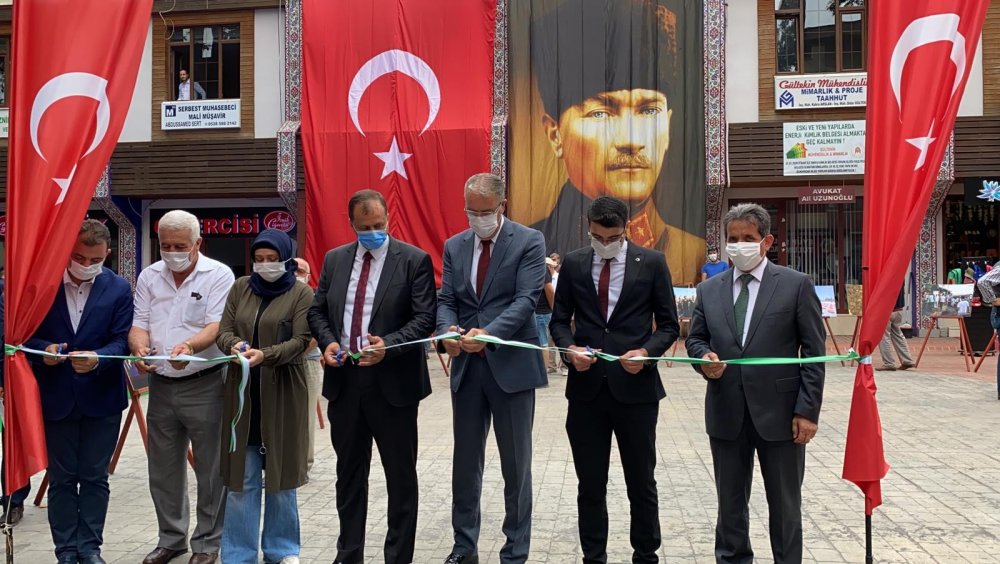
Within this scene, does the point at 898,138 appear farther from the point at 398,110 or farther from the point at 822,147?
the point at 398,110

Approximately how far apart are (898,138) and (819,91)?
14917 mm

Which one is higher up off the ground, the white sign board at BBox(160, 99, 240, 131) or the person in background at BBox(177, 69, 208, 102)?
the person in background at BBox(177, 69, 208, 102)

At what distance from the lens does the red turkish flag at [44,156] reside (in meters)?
4.13

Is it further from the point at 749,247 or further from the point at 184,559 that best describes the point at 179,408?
the point at 749,247

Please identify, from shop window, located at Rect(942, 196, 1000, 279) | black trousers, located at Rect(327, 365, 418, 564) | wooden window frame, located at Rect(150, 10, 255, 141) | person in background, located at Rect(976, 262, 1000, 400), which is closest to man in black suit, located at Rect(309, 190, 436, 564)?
black trousers, located at Rect(327, 365, 418, 564)

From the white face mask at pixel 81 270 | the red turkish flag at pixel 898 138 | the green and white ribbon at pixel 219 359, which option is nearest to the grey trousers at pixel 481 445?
the green and white ribbon at pixel 219 359

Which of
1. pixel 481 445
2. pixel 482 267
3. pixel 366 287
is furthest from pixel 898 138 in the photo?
pixel 366 287

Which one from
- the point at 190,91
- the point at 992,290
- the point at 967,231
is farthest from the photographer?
the point at 190,91

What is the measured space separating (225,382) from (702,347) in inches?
103

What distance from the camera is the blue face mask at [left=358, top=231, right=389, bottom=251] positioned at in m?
4.48

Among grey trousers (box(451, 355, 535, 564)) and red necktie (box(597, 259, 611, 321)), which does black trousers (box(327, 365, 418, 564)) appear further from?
red necktie (box(597, 259, 611, 321))

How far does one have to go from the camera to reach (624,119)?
17.3 meters

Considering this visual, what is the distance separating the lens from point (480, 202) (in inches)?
176

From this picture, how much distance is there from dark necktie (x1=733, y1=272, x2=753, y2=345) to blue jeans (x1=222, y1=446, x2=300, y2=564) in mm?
2551
